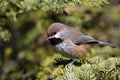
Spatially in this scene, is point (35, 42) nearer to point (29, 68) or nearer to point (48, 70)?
point (29, 68)

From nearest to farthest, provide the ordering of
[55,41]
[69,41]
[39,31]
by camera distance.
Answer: [55,41], [69,41], [39,31]

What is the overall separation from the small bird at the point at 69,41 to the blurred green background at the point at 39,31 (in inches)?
5.5

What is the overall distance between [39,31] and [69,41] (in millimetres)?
1176

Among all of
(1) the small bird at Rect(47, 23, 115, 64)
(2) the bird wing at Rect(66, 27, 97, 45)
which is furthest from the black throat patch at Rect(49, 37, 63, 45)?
(2) the bird wing at Rect(66, 27, 97, 45)

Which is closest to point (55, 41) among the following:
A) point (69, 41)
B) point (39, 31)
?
point (69, 41)

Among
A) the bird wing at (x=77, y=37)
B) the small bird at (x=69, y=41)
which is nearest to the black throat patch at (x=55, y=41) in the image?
the small bird at (x=69, y=41)

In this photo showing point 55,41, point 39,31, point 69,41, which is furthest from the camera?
point 39,31

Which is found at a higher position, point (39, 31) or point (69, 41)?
point (69, 41)

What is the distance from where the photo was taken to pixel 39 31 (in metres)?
5.61

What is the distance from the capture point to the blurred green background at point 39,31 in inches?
179

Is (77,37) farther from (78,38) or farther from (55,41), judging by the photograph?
(55,41)

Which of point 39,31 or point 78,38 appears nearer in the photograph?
point 78,38

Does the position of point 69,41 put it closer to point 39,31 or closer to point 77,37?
point 77,37

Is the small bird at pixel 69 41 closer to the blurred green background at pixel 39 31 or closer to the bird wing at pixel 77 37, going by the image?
the bird wing at pixel 77 37
